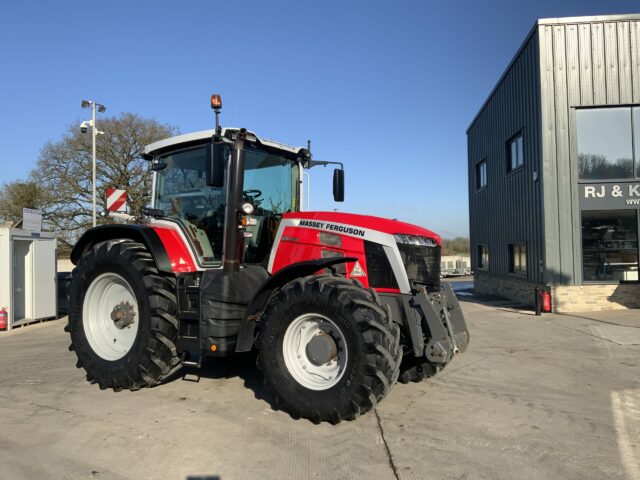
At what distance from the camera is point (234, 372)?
19.9 ft

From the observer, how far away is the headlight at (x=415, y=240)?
4.64 meters

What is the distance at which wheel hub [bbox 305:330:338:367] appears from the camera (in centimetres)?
423

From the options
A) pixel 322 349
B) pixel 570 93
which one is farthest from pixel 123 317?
pixel 570 93

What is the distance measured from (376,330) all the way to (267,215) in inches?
83.2

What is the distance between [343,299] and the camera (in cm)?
399

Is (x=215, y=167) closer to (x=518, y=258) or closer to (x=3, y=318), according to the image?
(x=3, y=318)

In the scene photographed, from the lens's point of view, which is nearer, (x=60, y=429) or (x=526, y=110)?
(x=60, y=429)

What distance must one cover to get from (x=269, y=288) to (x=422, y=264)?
5.17 feet

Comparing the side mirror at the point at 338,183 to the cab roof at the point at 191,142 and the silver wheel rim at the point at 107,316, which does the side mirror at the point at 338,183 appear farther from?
the silver wheel rim at the point at 107,316

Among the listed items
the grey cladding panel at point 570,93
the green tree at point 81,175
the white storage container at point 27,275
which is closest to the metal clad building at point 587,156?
the grey cladding panel at point 570,93

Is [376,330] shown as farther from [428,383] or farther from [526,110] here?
[526,110]

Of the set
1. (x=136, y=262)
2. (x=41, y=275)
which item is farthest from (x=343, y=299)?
(x=41, y=275)

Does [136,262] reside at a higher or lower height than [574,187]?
lower

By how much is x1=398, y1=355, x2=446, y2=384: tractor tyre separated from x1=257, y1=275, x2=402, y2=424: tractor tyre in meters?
1.27
